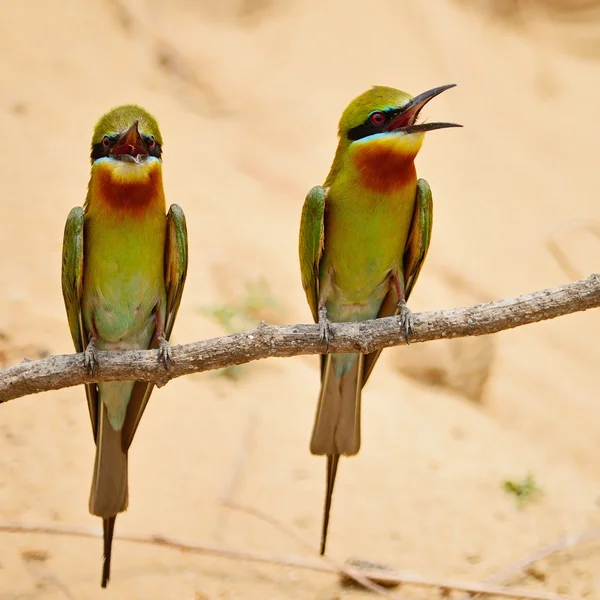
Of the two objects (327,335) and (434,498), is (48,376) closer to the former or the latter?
(327,335)

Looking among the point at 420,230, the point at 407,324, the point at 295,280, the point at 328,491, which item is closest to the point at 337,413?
the point at 328,491

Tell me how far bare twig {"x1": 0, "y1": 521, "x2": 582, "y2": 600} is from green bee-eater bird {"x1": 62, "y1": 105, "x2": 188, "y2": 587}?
422mm

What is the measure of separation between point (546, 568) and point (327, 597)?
0.82 meters

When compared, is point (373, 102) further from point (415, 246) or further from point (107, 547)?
point (107, 547)

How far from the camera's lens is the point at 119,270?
2.40 metres

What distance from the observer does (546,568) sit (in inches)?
117

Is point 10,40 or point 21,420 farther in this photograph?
point 10,40

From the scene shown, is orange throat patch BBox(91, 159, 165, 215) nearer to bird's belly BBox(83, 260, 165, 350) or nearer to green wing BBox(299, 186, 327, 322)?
bird's belly BBox(83, 260, 165, 350)

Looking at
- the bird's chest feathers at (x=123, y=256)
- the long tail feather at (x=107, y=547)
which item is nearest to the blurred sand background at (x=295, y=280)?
the long tail feather at (x=107, y=547)

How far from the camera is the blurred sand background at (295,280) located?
293 cm

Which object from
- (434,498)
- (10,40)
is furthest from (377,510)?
(10,40)

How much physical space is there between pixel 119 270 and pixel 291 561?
109 cm

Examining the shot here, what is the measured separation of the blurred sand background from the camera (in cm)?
293

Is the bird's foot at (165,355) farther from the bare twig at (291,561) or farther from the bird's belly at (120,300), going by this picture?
the bare twig at (291,561)
